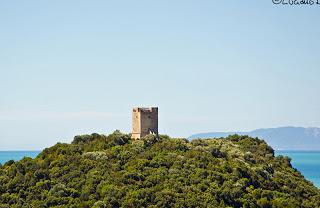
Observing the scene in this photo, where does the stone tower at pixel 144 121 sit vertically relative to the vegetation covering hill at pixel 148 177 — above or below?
above

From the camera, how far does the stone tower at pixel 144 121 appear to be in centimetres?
5847

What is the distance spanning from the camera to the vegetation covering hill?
48.1 m

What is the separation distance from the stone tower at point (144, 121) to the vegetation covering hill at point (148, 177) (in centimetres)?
116

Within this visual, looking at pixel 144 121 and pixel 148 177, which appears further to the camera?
pixel 144 121

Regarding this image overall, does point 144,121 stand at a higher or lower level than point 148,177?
higher

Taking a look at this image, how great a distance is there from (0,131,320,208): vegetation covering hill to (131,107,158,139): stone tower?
1155 millimetres

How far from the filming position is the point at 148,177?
50.9 m

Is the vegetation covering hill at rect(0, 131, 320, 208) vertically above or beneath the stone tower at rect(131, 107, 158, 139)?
beneath

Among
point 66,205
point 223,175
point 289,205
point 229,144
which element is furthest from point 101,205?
point 229,144

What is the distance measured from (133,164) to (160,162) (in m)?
2.32

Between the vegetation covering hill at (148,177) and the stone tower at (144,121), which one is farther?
the stone tower at (144,121)

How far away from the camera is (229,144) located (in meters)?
61.2

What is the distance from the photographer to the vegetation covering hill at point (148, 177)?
48062 millimetres

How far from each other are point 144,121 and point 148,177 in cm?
903
